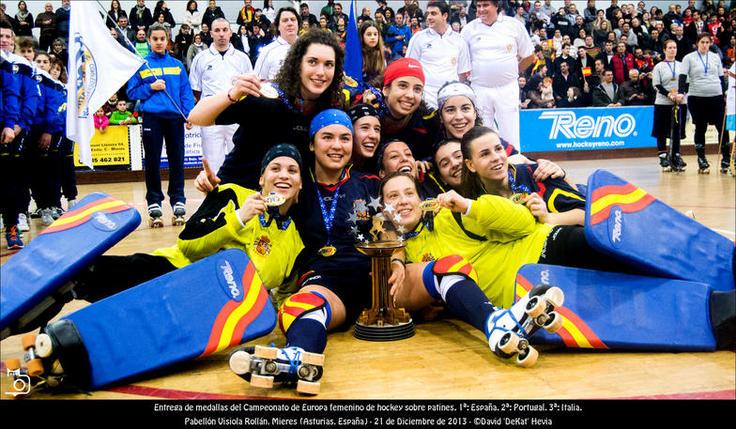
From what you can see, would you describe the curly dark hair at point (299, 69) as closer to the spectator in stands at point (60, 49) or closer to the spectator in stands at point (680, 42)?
the spectator in stands at point (60, 49)

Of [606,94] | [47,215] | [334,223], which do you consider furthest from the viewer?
[606,94]

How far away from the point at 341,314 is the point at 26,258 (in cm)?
141

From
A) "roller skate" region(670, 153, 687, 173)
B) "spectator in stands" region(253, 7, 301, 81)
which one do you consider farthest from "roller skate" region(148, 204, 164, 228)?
"roller skate" region(670, 153, 687, 173)

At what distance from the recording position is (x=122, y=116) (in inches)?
491

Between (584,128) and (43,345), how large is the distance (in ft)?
44.5

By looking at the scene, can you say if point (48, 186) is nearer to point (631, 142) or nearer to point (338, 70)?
point (338, 70)

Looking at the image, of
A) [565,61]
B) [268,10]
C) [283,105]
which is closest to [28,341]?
[283,105]

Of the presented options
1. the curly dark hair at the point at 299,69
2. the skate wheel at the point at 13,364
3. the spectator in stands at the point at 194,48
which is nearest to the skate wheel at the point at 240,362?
the skate wheel at the point at 13,364

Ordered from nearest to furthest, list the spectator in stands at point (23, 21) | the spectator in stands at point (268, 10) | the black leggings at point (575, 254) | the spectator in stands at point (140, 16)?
the black leggings at point (575, 254)
the spectator in stands at point (140, 16)
the spectator in stands at point (23, 21)
the spectator in stands at point (268, 10)

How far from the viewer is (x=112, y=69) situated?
6176 mm

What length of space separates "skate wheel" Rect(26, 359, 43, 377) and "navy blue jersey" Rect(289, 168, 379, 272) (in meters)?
1.38

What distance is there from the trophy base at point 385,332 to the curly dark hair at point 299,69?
1.40 meters

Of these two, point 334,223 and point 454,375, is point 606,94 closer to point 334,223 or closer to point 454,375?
point 334,223

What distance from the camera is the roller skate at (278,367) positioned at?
2.58m
